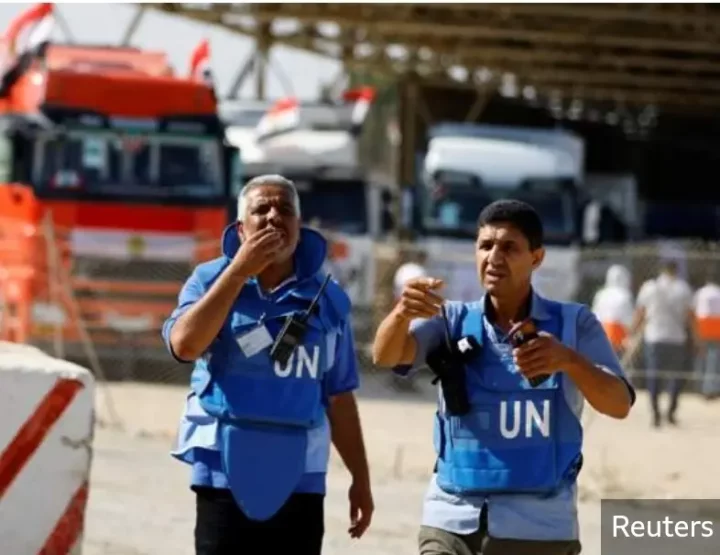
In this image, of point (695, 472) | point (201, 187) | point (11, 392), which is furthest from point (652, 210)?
point (11, 392)

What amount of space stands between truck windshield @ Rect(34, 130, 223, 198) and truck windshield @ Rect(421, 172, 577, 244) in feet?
15.7

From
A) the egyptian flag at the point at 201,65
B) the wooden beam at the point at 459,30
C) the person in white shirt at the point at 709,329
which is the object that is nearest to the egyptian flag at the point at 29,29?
the egyptian flag at the point at 201,65

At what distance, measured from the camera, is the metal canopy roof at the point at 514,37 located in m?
27.2

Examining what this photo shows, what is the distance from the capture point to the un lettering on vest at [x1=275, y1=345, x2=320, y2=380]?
5391 mm

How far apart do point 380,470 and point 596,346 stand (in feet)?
28.4

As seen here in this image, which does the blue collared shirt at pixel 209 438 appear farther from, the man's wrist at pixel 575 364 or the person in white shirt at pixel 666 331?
the person in white shirt at pixel 666 331

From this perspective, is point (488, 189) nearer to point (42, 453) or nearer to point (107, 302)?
point (107, 302)

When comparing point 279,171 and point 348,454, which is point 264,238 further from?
point 279,171

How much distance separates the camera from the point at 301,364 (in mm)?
5434

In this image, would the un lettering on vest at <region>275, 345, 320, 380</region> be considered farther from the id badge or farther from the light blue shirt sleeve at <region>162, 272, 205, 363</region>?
the light blue shirt sleeve at <region>162, 272, 205, 363</region>

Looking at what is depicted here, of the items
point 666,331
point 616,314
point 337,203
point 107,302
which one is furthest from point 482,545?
point 337,203

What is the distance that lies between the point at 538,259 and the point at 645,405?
16.7m

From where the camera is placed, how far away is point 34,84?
67.8 feet

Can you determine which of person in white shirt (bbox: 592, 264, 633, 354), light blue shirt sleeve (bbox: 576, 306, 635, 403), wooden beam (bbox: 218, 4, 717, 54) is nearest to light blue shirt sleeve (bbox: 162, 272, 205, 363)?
light blue shirt sleeve (bbox: 576, 306, 635, 403)
